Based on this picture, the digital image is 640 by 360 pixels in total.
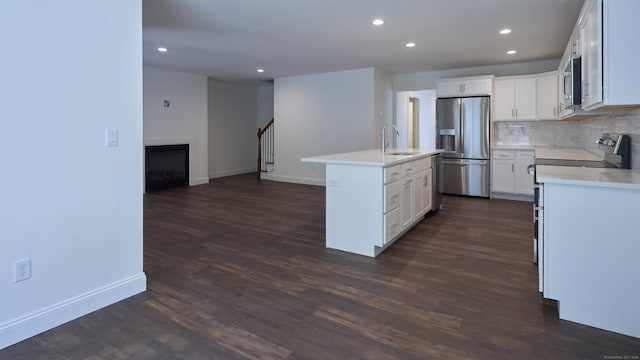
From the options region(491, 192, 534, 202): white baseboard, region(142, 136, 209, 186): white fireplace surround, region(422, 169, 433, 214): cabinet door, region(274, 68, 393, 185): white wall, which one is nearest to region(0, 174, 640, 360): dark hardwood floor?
region(422, 169, 433, 214): cabinet door

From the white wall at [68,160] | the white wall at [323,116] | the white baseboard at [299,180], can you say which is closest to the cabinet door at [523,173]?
the white wall at [323,116]

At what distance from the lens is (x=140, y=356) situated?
193 centimetres

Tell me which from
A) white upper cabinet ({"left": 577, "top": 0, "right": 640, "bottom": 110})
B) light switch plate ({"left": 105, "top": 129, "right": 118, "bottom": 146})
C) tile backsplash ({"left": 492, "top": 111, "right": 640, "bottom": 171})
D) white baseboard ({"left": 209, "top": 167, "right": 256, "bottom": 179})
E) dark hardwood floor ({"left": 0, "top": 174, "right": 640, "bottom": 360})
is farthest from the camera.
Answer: white baseboard ({"left": 209, "top": 167, "right": 256, "bottom": 179})

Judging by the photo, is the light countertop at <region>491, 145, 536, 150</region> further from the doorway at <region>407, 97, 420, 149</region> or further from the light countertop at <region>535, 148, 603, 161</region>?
the doorway at <region>407, 97, 420, 149</region>

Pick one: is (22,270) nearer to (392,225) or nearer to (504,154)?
(392,225)

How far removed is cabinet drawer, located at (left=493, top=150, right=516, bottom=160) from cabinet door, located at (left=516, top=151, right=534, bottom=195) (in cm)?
8

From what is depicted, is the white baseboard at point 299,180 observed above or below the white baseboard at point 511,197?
above

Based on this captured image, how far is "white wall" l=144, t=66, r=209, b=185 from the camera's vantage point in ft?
23.5

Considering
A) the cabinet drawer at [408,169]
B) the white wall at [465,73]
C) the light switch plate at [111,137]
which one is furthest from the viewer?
the white wall at [465,73]

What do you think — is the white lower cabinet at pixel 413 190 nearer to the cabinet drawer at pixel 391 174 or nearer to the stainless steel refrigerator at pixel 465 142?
the cabinet drawer at pixel 391 174

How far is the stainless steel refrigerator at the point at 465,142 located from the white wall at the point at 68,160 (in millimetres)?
5160

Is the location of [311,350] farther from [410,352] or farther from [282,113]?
[282,113]

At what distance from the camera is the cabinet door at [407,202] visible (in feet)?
13.0

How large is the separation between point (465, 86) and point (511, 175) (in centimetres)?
175
